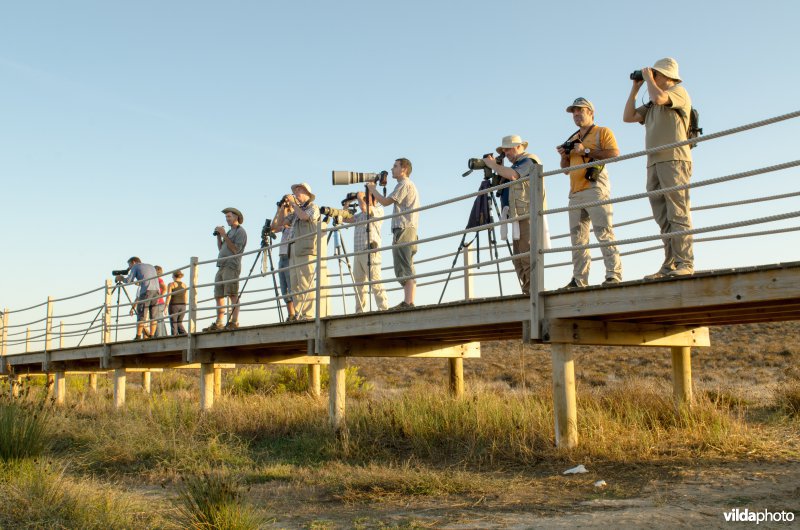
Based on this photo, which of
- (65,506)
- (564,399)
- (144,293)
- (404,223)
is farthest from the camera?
(144,293)

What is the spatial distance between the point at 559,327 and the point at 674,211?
1613 millimetres

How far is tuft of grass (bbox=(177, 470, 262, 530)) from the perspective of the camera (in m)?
5.74

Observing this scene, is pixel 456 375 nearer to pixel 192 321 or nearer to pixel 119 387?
pixel 192 321

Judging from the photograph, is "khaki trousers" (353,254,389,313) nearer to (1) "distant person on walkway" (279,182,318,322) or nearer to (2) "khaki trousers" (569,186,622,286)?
(1) "distant person on walkway" (279,182,318,322)

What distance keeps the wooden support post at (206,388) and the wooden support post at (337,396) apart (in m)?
3.17

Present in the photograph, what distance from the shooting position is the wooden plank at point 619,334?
8.27 metres

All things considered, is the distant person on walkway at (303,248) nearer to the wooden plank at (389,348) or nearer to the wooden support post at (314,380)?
the wooden plank at (389,348)

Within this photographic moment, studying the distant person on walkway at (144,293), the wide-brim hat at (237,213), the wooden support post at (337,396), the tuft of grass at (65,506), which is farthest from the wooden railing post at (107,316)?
the tuft of grass at (65,506)

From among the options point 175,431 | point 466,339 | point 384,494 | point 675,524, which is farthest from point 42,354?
point 675,524

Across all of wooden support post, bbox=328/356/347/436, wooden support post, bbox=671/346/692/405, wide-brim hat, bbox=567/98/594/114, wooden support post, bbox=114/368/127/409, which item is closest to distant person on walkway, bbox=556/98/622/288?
wide-brim hat, bbox=567/98/594/114

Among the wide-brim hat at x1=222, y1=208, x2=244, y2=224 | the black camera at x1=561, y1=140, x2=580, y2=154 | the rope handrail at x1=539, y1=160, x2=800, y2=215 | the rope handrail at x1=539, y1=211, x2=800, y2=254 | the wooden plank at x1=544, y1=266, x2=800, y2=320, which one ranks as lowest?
the wooden plank at x1=544, y1=266, x2=800, y2=320

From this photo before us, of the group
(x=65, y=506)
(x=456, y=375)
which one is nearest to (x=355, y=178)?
(x=456, y=375)

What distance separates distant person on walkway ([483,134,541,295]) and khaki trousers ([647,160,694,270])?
5.39 feet

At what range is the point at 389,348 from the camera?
11.4 m
